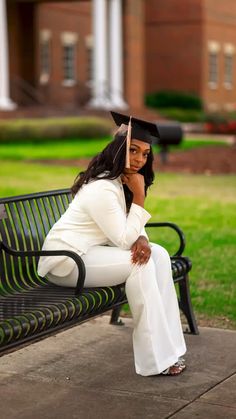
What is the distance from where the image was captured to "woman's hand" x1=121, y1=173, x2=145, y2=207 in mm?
5352

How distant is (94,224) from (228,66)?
43.3 m

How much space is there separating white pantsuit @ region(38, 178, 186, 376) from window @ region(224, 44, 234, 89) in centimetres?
4244

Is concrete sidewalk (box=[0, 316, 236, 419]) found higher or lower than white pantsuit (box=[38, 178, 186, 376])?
lower

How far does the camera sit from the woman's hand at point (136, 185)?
5352mm

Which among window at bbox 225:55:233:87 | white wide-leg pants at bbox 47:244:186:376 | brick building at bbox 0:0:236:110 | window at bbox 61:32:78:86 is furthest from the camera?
window at bbox 225:55:233:87

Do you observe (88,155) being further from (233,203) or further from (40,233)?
(40,233)

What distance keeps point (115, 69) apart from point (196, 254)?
2671 centimetres

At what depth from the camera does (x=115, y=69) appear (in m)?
35.1

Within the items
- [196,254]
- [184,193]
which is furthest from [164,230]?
[184,193]

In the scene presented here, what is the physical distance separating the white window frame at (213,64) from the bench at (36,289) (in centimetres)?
3948

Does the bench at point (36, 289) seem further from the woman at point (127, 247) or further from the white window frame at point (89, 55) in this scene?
the white window frame at point (89, 55)

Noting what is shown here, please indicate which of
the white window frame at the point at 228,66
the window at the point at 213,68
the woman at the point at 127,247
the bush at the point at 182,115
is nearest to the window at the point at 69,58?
the bush at the point at 182,115

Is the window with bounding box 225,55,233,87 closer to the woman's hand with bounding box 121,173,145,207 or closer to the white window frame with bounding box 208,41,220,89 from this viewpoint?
the white window frame with bounding box 208,41,220,89

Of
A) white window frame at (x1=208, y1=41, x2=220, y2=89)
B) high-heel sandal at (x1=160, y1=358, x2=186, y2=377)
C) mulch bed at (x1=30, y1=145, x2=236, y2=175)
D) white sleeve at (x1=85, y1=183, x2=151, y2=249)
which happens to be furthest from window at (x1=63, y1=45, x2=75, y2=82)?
high-heel sandal at (x1=160, y1=358, x2=186, y2=377)
